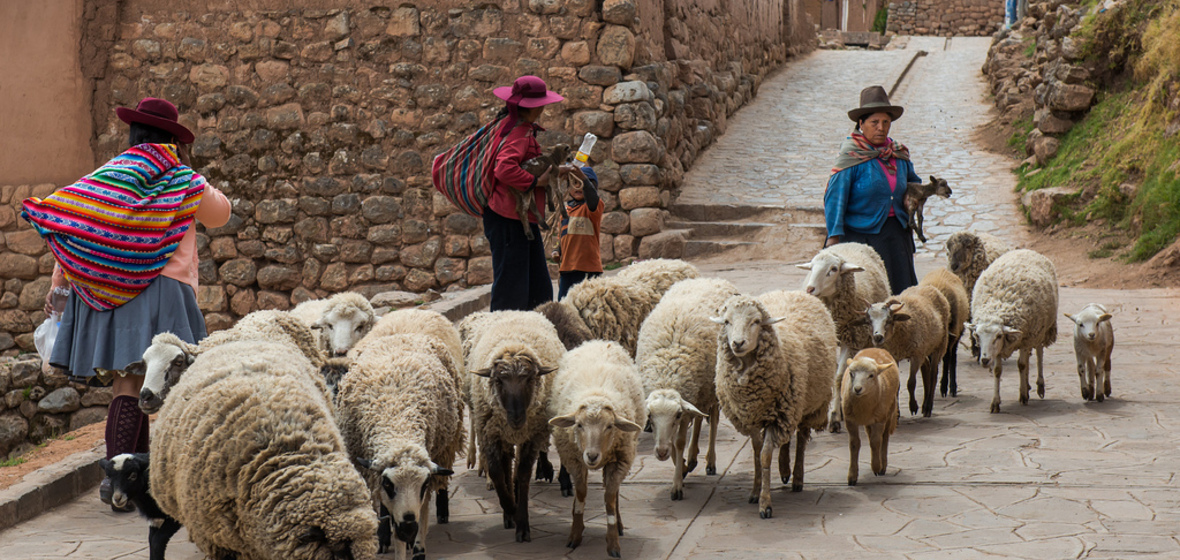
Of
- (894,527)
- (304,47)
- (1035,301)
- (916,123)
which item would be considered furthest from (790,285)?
(916,123)

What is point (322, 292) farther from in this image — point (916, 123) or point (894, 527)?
point (916, 123)

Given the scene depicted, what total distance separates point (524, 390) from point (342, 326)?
1.69 meters

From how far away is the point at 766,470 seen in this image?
16.0 ft

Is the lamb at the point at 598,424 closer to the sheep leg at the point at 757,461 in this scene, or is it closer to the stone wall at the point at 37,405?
the sheep leg at the point at 757,461

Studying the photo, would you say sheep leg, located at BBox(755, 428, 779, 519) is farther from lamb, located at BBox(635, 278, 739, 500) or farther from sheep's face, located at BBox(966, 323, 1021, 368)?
sheep's face, located at BBox(966, 323, 1021, 368)

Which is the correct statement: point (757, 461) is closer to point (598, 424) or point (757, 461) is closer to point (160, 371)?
point (598, 424)

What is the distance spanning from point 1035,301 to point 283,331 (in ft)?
16.5

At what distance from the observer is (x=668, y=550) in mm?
4367

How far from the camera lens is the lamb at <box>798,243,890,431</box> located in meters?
6.27

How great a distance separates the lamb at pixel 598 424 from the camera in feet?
14.5

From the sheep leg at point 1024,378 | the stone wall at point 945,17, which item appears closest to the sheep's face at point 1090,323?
the sheep leg at point 1024,378

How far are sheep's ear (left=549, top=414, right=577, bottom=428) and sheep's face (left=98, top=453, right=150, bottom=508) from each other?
174 cm

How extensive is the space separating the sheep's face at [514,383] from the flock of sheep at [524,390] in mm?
10

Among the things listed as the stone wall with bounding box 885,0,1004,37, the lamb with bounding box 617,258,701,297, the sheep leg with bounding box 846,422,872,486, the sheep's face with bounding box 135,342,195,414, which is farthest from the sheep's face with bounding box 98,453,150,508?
the stone wall with bounding box 885,0,1004,37
